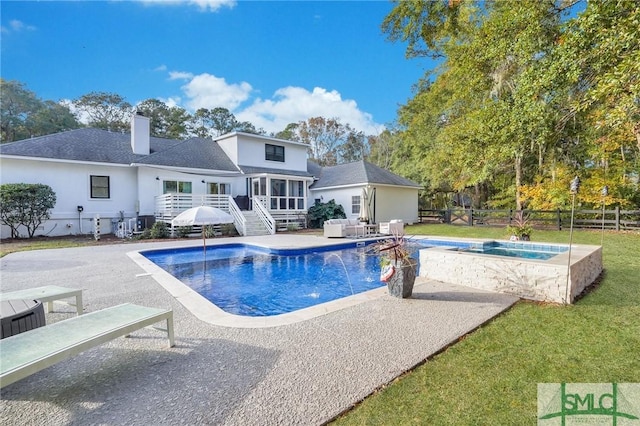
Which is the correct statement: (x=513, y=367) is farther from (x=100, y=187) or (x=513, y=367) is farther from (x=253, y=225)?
(x=100, y=187)

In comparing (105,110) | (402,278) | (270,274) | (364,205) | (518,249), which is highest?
(105,110)

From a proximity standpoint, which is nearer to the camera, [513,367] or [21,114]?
[513,367]

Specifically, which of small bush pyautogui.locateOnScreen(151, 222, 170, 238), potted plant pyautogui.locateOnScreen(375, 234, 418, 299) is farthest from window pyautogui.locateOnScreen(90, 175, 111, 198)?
potted plant pyautogui.locateOnScreen(375, 234, 418, 299)

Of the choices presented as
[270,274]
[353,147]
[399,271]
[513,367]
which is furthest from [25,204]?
[353,147]

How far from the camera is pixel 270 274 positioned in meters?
8.52

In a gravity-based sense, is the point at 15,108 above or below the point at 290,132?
below

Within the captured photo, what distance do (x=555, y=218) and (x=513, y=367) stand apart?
59.7 feet

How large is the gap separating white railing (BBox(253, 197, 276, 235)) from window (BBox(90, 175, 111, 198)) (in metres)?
7.75

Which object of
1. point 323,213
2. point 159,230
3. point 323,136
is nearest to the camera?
point 159,230

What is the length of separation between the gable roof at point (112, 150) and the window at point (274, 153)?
2.73 m

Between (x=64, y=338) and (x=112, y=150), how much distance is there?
1796 centimetres

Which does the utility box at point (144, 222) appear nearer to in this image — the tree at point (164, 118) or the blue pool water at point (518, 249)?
the blue pool water at point (518, 249)

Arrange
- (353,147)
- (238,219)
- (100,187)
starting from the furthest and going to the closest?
(353,147), (238,219), (100,187)

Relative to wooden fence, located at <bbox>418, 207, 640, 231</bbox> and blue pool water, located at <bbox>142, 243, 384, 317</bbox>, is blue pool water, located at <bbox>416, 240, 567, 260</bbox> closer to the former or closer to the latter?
blue pool water, located at <bbox>142, 243, 384, 317</bbox>
